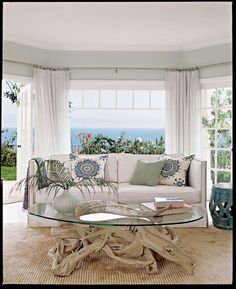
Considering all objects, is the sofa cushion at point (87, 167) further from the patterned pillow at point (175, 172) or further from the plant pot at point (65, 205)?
the plant pot at point (65, 205)

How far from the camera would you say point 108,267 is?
3027 mm

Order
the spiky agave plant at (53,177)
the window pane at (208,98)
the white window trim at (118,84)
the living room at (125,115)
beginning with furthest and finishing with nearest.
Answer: the white window trim at (118,84), the window pane at (208,98), the spiky agave plant at (53,177), the living room at (125,115)

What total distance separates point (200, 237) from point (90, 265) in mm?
1402

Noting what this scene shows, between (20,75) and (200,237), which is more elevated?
(20,75)

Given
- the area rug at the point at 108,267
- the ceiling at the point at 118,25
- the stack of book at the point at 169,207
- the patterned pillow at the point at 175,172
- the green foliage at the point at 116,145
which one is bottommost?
the area rug at the point at 108,267

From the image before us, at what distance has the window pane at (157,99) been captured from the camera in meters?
6.64

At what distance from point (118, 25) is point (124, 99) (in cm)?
184

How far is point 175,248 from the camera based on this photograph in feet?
9.94

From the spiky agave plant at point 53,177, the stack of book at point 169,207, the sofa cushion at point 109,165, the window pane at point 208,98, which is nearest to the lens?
the stack of book at point 169,207

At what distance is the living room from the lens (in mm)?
3488

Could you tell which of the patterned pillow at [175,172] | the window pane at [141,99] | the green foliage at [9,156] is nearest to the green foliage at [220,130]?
the window pane at [141,99]

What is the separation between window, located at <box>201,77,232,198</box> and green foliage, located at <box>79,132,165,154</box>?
0.79 meters

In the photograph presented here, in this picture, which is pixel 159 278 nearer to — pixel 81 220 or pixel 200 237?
pixel 81 220

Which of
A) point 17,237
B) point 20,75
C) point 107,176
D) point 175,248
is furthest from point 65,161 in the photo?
point 175,248
